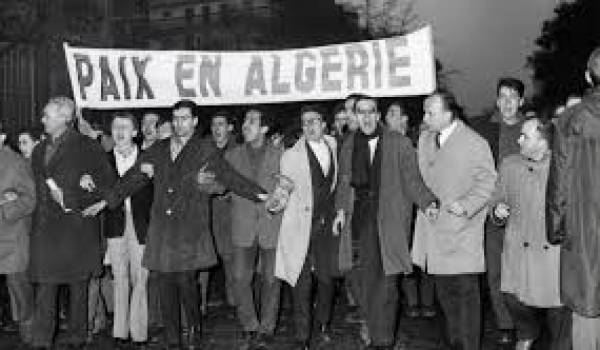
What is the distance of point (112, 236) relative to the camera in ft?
26.9

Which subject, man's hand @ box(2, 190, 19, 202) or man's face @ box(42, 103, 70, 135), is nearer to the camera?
man's face @ box(42, 103, 70, 135)

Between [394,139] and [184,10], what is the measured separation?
3009 inches

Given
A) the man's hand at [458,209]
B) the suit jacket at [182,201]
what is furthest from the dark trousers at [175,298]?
the man's hand at [458,209]

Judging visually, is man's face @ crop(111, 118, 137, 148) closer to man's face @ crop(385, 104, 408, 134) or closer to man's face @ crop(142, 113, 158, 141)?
man's face @ crop(142, 113, 158, 141)

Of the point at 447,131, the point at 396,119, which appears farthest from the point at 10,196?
the point at 396,119

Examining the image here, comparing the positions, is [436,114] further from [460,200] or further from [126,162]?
[126,162]

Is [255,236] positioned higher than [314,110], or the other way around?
[314,110]

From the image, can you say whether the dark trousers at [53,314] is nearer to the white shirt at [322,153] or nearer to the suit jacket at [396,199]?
the white shirt at [322,153]

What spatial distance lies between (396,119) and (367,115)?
9.12 feet

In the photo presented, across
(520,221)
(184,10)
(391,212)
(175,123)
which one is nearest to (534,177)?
(520,221)

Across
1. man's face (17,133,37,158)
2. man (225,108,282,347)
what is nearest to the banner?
man's face (17,133,37,158)

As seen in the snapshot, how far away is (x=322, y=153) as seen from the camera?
8227 millimetres

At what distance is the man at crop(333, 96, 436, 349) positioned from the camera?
7.48m

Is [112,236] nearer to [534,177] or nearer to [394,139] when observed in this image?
[394,139]
